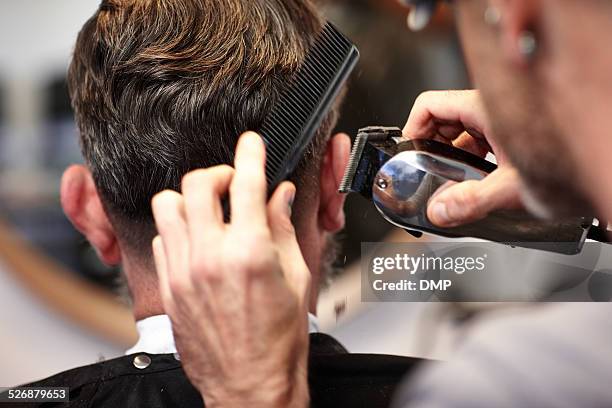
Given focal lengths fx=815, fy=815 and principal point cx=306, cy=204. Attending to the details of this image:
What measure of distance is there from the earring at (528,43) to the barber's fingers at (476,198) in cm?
33

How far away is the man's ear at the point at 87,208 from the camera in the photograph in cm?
130

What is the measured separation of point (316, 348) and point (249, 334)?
0.38 m

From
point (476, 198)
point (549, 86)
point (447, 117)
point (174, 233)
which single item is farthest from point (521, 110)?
point (447, 117)

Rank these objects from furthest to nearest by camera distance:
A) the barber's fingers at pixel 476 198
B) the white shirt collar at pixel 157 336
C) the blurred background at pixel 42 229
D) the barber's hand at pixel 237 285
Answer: the blurred background at pixel 42 229 → the white shirt collar at pixel 157 336 → the barber's fingers at pixel 476 198 → the barber's hand at pixel 237 285

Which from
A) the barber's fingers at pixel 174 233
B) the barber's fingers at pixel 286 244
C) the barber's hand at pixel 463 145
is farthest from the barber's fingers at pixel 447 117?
the barber's fingers at pixel 174 233

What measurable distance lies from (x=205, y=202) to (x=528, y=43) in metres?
0.41

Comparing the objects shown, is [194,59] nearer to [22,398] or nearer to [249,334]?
[249,334]

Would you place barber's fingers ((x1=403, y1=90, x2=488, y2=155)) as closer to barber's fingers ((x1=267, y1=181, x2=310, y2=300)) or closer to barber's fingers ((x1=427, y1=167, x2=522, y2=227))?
barber's fingers ((x1=427, y1=167, x2=522, y2=227))

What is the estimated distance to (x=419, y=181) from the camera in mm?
1085

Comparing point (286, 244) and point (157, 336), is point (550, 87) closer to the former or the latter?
point (286, 244)

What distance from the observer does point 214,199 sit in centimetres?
93

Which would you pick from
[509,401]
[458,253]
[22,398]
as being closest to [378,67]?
[458,253]

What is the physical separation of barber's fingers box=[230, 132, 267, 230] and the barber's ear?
30 cm

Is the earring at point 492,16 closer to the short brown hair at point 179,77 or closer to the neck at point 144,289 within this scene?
the short brown hair at point 179,77
